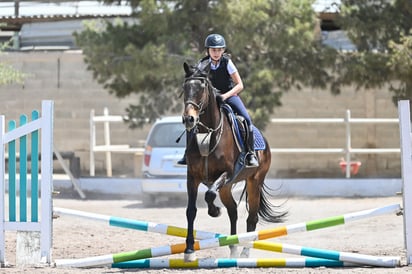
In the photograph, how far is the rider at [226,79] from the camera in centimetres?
931

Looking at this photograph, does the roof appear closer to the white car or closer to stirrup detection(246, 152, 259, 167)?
the white car

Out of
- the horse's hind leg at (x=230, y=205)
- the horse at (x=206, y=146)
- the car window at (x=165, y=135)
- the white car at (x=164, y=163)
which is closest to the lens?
the horse at (x=206, y=146)

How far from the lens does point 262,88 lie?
19.4 meters

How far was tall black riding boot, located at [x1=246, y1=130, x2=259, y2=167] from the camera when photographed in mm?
9797

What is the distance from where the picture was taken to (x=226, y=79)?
9789 millimetres

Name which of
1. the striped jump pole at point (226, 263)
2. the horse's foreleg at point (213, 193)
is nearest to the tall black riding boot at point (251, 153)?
the horse's foreleg at point (213, 193)

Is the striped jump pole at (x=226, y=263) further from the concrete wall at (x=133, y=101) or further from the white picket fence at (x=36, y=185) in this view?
the concrete wall at (x=133, y=101)

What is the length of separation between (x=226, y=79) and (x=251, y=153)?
0.88 meters

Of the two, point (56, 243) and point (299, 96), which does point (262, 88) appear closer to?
point (299, 96)

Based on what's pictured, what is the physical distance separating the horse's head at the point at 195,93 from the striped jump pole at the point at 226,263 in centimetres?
140

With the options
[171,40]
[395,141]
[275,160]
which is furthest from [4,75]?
[395,141]

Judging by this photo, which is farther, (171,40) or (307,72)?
(307,72)

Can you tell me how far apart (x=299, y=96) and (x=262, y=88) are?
4174 millimetres

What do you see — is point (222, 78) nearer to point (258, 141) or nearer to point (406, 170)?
point (258, 141)
